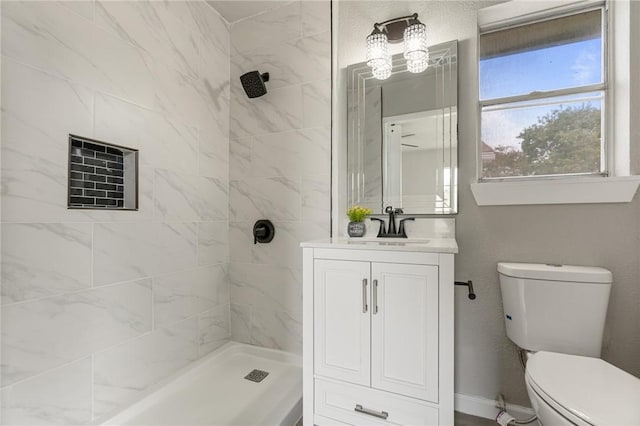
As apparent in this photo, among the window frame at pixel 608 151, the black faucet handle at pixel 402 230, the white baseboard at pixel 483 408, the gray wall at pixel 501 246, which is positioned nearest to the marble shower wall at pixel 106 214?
the black faucet handle at pixel 402 230

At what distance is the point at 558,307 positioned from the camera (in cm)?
131

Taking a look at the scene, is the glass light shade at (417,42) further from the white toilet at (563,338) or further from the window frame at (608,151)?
the white toilet at (563,338)

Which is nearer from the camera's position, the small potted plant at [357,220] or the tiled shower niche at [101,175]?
the tiled shower niche at [101,175]

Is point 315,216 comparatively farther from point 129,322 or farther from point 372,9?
point 372,9

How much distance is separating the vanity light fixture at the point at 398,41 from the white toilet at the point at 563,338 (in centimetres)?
115

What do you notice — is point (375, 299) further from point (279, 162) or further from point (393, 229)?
point (279, 162)

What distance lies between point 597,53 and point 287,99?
5.42 feet

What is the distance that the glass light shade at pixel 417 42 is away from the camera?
1641 millimetres

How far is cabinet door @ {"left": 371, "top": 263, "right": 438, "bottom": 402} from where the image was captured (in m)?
1.20

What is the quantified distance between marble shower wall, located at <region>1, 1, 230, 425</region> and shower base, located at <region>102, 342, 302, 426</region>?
0.09 metres

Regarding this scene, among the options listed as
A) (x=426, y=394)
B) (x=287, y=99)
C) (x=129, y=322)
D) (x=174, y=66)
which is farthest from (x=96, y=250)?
(x=426, y=394)

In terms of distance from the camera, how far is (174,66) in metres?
1.79

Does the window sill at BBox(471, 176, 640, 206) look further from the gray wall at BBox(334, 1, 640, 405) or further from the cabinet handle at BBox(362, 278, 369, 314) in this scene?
the cabinet handle at BBox(362, 278, 369, 314)

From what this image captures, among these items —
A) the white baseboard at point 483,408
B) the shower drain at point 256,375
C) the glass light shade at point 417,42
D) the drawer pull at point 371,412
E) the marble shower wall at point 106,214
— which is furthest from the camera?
the shower drain at point 256,375
